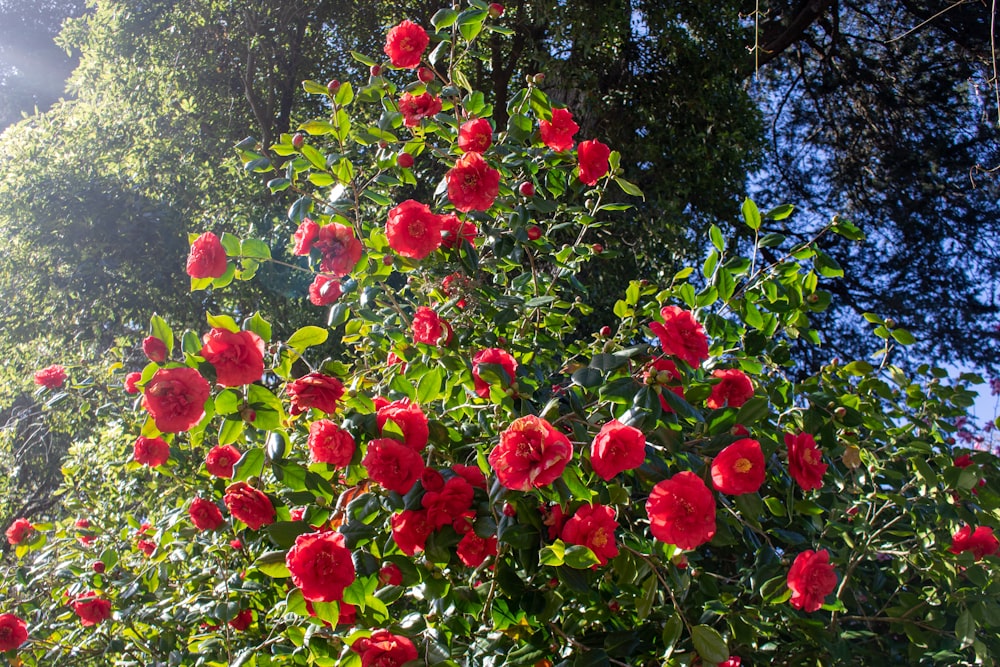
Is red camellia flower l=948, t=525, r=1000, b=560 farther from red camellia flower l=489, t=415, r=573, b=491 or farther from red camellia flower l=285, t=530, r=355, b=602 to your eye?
red camellia flower l=285, t=530, r=355, b=602

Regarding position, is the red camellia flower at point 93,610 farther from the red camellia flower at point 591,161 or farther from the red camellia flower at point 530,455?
the red camellia flower at point 591,161

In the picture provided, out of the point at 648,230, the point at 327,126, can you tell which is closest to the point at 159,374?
the point at 327,126

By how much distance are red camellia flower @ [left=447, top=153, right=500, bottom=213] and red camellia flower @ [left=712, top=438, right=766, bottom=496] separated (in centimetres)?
69

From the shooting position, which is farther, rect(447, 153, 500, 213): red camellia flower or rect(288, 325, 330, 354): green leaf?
rect(447, 153, 500, 213): red camellia flower

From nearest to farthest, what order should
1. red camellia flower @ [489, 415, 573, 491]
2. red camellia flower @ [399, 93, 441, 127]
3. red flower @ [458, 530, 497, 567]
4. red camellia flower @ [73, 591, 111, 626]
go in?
red camellia flower @ [489, 415, 573, 491] → red flower @ [458, 530, 497, 567] → red camellia flower @ [399, 93, 441, 127] → red camellia flower @ [73, 591, 111, 626]

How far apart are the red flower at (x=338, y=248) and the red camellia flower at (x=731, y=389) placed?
0.74 metres

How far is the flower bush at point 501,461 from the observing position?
44.6 inches

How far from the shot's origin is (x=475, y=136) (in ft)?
5.13

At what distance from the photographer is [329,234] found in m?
1.42

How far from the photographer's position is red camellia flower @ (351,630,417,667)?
113 cm

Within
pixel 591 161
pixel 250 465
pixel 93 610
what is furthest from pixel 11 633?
pixel 591 161

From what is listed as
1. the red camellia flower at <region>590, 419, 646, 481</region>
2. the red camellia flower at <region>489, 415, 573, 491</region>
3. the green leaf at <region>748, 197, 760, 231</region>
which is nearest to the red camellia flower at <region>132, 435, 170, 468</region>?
the red camellia flower at <region>489, 415, 573, 491</region>

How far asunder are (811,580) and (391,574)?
742mm

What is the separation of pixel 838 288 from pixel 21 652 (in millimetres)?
5562
